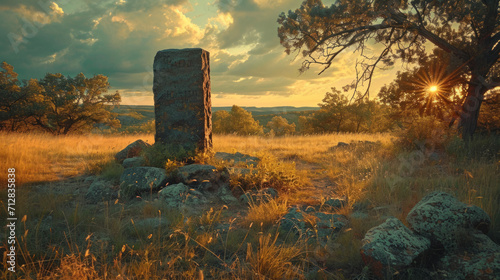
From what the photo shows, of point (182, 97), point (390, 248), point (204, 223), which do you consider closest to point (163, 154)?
point (182, 97)

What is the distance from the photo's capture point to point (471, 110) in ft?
29.9

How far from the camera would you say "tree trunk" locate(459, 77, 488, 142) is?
29.2ft

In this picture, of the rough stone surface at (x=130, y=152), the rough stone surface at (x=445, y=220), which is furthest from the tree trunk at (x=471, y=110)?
the rough stone surface at (x=130, y=152)

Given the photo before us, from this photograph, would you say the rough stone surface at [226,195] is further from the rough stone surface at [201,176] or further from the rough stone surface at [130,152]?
the rough stone surface at [130,152]

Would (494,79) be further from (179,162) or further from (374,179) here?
(179,162)

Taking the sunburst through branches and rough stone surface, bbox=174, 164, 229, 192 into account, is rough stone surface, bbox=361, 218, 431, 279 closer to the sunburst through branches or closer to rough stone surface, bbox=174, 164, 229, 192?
rough stone surface, bbox=174, 164, 229, 192

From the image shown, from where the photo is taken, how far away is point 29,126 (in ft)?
67.5

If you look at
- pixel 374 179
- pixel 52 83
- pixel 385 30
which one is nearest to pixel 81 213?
pixel 374 179

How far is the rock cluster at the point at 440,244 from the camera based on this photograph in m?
2.45

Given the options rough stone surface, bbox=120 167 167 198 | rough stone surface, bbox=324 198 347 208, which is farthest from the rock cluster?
rough stone surface, bbox=120 167 167 198

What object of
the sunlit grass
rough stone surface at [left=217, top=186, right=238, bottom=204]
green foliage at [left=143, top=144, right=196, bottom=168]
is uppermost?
green foliage at [left=143, top=144, right=196, bottom=168]

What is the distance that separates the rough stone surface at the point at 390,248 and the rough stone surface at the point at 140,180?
395cm

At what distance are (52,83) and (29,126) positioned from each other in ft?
13.1

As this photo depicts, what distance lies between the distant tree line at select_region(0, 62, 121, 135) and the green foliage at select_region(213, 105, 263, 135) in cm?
1119
